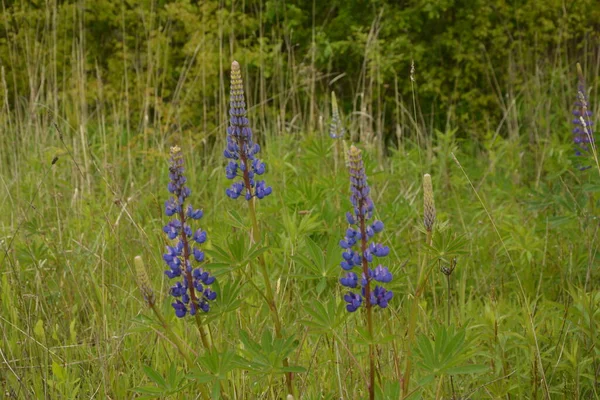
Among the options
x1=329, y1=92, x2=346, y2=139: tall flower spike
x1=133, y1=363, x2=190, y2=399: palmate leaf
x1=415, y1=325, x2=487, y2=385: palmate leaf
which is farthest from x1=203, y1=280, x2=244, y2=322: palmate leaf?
x1=329, y1=92, x2=346, y2=139: tall flower spike

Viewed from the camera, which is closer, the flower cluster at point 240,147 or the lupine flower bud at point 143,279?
the lupine flower bud at point 143,279

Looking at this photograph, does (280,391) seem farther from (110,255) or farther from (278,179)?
(278,179)

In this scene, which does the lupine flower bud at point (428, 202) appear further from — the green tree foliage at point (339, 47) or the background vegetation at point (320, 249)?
the green tree foliage at point (339, 47)

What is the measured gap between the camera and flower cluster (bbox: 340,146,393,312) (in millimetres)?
1646

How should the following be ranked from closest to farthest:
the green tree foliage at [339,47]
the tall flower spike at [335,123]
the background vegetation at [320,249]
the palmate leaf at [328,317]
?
the palmate leaf at [328,317]
the background vegetation at [320,249]
the tall flower spike at [335,123]
the green tree foliage at [339,47]

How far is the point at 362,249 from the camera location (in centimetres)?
168

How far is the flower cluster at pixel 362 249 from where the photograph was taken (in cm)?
165

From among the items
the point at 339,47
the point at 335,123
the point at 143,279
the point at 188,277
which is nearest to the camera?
the point at 143,279

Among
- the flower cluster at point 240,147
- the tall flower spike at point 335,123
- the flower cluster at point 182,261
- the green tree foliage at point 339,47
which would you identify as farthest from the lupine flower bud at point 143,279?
the green tree foliage at point 339,47

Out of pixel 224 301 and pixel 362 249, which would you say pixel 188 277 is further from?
pixel 362 249

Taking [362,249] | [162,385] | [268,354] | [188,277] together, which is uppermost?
[362,249]

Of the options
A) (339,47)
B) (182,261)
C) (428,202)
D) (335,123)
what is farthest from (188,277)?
(339,47)

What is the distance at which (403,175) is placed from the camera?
461cm

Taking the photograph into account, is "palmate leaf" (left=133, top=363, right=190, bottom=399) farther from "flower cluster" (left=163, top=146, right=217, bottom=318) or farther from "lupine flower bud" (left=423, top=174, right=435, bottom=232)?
"lupine flower bud" (left=423, top=174, right=435, bottom=232)
